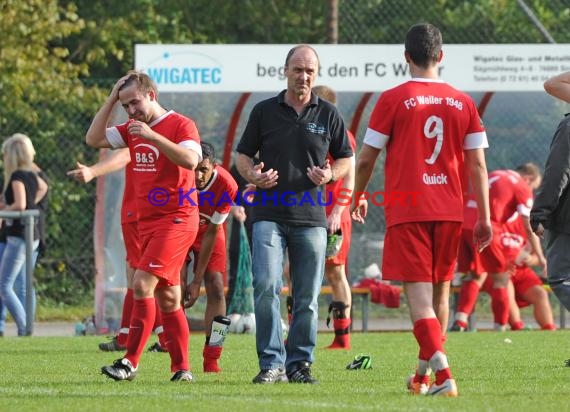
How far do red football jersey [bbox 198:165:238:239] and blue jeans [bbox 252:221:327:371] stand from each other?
62.4 inches

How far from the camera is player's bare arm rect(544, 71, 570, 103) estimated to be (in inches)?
335

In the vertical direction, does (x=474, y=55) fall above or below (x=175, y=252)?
above

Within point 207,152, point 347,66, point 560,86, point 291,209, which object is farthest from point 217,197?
point 347,66

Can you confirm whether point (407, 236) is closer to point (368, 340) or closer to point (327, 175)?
point (327, 175)

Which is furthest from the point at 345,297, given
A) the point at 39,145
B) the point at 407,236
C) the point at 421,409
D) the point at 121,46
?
the point at 121,46

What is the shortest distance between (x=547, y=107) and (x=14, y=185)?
7.10m

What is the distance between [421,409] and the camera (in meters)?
7.06

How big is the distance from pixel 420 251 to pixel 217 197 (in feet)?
9.99

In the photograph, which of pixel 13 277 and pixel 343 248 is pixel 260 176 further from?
pixel 13 277

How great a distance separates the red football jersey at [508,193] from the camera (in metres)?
16.8

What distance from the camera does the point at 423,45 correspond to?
7914 mm

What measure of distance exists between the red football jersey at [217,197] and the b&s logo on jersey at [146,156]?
59.1 inches

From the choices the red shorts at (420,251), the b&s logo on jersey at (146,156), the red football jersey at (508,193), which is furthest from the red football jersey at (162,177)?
the red football jersey at (508,193)

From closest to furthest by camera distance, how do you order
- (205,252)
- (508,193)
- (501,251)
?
(205,252) < (508,193) < (501,251)
